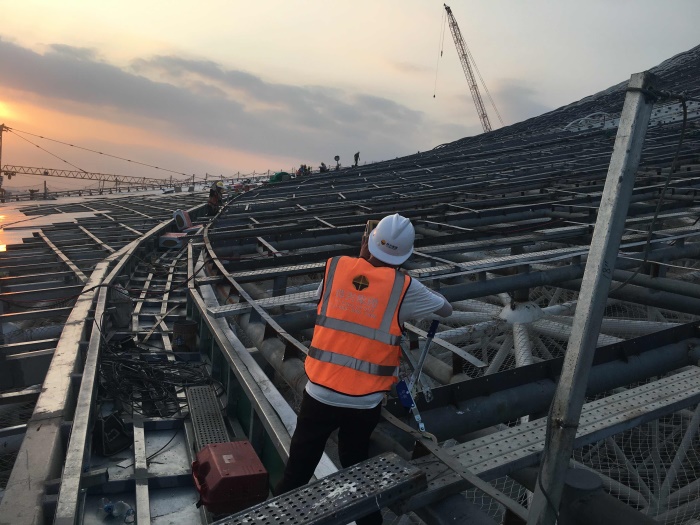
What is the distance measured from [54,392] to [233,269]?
12.6ft

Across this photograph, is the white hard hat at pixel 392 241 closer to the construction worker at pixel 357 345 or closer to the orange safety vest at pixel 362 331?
the construction worker at pixel 357 345

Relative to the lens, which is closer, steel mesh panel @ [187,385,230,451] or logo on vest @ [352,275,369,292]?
logo on vest @ [352,275,369,292]

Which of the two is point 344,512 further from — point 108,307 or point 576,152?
point 576,152

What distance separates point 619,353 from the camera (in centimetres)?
534

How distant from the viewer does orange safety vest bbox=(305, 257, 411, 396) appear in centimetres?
368

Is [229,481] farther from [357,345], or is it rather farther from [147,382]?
[147,382]

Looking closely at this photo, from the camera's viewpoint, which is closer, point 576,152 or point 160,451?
point 160,451

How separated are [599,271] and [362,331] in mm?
1631

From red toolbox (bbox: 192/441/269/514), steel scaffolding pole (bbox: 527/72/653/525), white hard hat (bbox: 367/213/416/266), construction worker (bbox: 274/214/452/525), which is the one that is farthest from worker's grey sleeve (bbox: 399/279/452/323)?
red toolbox (bbox: 192/441/269/514)

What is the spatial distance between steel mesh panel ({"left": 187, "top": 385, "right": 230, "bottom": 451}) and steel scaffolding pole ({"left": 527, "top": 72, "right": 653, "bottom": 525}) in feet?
13.2

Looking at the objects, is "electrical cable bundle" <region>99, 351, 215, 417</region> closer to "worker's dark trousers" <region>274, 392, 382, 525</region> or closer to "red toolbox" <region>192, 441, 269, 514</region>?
"red toolbox" <region>192, 441, 269, 514</region>

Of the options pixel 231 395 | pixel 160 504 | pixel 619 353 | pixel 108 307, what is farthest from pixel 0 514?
pixel 108 307

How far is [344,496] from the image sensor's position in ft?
9.22

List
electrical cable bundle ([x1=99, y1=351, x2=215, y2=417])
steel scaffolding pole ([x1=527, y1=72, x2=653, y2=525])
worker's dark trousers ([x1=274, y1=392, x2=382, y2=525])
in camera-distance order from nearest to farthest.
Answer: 1. steel scaffolding pole ([x1=527, y1=72, x2=653, y2=525])
2. worker's dark trousers ([x1=274, y1=392, x2=382, y2=525])
3. electrical cable bundle ([x1=99, y1=351, x2=215, y2=417])
